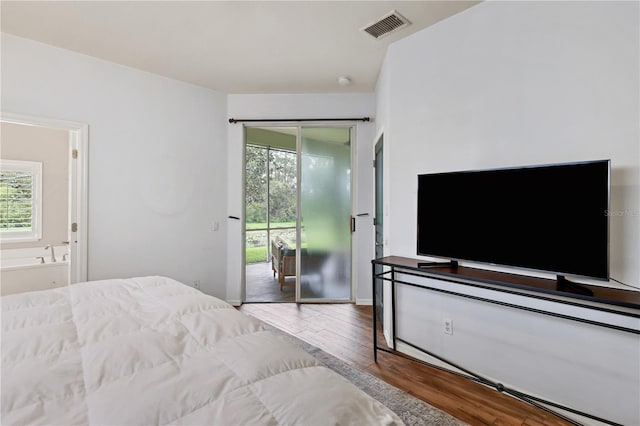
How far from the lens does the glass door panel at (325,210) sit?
4.02m

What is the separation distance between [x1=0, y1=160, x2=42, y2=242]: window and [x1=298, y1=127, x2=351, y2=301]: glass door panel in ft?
12.0

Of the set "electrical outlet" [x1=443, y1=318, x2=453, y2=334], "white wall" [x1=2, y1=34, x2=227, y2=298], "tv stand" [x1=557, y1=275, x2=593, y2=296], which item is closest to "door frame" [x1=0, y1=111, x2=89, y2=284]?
"white wall" [x1=2, y1=34, x2=227, y2=298]

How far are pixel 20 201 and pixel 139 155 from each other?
7.40 ft

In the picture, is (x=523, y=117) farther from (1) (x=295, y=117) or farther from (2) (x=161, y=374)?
(1) (x=295, y=117)

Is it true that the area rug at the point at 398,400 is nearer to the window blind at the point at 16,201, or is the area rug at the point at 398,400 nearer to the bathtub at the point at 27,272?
the bathtub at the point at 27,272

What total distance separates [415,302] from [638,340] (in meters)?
1.26

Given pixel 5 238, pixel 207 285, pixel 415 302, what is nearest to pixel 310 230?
pixel 207 285

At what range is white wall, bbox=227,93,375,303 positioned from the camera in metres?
3.91

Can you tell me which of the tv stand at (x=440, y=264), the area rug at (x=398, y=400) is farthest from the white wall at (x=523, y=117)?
the area rug at (x=398, y=400)

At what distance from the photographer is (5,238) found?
4.00m

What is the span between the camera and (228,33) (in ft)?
8.51

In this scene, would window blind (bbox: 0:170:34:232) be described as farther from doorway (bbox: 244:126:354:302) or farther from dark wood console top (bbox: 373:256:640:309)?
dark wood console top (bbox: 373:256:640:309)

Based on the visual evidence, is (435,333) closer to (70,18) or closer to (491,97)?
(491,97)

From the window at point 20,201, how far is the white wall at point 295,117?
2.72 metres
